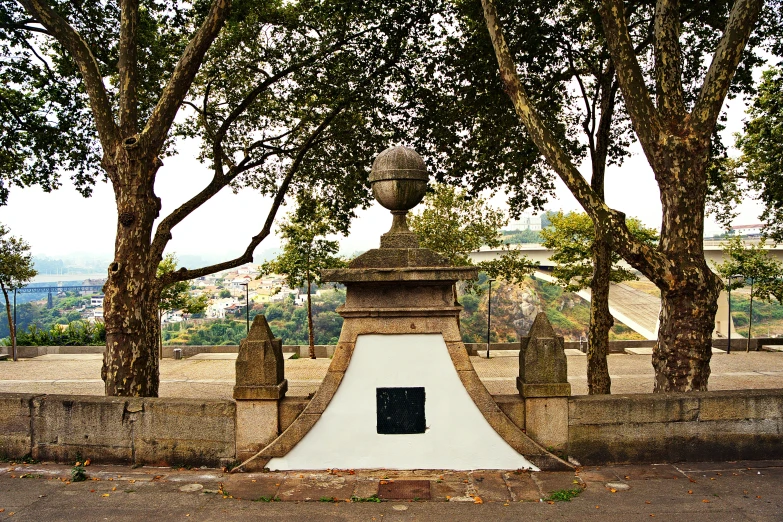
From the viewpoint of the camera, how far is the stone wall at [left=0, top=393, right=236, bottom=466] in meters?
6.11

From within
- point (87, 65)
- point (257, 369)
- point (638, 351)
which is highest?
point (87, 65)

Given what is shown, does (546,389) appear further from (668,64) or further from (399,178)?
(668,64)

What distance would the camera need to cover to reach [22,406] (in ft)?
20.9

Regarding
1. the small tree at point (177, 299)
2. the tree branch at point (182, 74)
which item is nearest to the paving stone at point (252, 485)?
the tree branch at point (182, 74)

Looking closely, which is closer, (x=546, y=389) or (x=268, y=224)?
(x=546, y=389)

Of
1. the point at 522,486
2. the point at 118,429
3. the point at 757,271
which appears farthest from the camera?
the point at 757,271

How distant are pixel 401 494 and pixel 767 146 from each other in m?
14.5

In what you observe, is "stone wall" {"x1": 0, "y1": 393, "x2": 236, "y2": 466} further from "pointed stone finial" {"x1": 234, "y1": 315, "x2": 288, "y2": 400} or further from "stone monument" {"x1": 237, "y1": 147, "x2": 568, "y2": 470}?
"stone monument" {"x1": 237, "y1": 147, "x2": 568, "y2": 470}

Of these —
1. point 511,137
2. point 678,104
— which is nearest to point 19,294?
point 511,137

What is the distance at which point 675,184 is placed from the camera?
7.36 metres

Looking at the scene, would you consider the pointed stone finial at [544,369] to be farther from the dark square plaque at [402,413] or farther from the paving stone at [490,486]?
the dark square plaque at [402,413]

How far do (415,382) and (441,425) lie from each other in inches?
20.4

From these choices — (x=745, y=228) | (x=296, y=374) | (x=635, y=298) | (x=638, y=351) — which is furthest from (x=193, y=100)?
(x=635, y=298)

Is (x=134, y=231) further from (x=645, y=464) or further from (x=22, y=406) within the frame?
(x=645, y=464)
